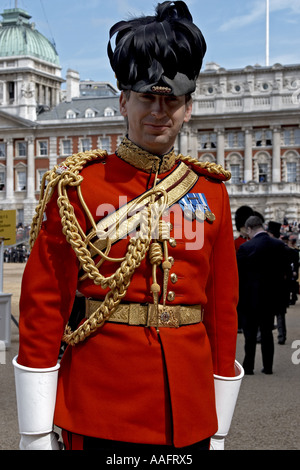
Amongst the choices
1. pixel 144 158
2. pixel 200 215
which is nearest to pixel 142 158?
pixel 144 158

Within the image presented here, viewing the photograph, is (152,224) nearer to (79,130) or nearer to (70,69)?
(79,130)

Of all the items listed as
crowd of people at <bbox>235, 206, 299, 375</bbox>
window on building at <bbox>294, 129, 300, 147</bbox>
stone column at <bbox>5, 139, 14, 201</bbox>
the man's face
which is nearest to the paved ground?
crowd of people at <bbox>235, 206, 299, 375</bbox>

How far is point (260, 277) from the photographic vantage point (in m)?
8.91

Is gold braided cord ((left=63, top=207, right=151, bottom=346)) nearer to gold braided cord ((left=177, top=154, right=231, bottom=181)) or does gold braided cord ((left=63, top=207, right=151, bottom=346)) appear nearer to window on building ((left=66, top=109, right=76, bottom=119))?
gold braided cord ((left=177, top=154, right=231, bottom=181))

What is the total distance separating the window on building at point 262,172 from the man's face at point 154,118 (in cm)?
5079

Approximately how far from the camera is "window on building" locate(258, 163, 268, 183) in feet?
173

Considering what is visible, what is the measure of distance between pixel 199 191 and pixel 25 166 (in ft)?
185

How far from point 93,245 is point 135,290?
0.65ft

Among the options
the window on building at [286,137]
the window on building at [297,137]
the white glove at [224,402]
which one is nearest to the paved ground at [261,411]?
the white glove at [224,402]

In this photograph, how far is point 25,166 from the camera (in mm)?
57875

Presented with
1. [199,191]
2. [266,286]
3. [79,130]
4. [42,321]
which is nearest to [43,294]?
[42,321]

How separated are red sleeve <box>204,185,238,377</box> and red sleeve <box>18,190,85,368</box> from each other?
1.65ft

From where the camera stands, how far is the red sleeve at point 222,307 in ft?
8.45

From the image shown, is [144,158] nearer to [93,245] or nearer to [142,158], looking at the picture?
[142,158]
